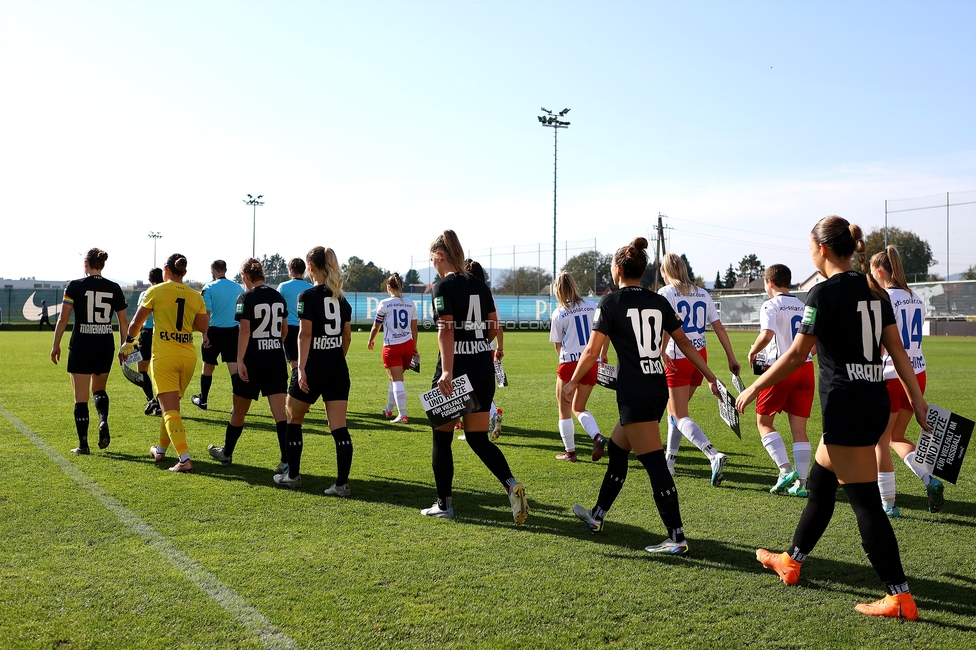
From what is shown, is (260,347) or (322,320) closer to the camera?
(322,320)

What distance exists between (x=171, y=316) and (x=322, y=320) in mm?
1882

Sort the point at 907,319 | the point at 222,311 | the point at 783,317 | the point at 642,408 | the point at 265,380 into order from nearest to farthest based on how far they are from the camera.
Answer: the point at 642,408
the point at 907,319
the point at 783,317
the point at 265,380
the point at 222,311

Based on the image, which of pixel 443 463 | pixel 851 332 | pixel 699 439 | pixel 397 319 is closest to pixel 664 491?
pixel 851 332

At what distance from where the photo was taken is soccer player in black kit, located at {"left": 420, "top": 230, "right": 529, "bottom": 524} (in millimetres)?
5273

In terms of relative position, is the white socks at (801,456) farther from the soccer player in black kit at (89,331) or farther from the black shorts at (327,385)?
the soccer player in black kit at (89,331)

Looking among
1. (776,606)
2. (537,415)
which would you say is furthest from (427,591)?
(537,415)

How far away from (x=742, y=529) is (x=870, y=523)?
5.33 feet

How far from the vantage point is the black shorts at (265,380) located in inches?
275

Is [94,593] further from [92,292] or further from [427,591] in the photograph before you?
[92,292]

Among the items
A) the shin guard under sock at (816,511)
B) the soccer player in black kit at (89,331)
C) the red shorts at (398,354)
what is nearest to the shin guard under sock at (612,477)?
the shin guard under sock at (816,511)

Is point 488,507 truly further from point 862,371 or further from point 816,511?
point 862,371

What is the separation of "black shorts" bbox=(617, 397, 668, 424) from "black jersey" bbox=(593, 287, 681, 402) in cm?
3

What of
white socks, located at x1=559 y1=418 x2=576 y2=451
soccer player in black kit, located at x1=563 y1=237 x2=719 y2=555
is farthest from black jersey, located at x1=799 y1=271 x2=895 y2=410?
white socks, located at x1=559 y1=418 x2=576 y2=451

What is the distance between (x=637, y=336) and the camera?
4.67 meters
